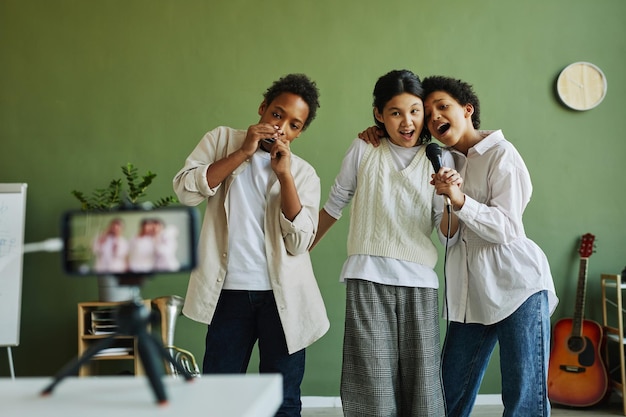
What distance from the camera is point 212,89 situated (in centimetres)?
324

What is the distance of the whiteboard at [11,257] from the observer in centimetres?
293

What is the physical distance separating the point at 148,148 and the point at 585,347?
247 centimetres

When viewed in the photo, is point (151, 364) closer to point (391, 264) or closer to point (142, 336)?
point (142, 336)

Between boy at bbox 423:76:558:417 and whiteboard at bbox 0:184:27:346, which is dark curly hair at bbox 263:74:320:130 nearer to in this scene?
boy at bbox 423:76:558:417

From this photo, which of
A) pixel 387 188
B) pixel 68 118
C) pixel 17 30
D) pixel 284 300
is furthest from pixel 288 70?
pixel 284 300

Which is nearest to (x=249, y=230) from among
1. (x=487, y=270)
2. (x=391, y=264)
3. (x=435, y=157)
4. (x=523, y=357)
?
(x=391, y=264)

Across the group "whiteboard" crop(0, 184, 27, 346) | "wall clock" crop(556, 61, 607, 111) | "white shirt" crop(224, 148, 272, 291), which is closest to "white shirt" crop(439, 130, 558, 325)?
"white shirt" crop(224, 148, 272, 291)

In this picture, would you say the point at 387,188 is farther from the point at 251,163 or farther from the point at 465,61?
the point at 465,61

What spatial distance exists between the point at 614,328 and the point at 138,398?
10.1ft

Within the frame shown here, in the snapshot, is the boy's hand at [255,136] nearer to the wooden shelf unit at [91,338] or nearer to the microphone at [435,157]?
the microphone at [435,157]

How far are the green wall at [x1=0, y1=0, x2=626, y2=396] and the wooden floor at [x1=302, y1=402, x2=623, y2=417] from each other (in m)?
0.11

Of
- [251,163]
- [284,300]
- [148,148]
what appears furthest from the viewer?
[148,148]

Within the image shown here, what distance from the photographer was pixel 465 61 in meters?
3.32

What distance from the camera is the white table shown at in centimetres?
64
